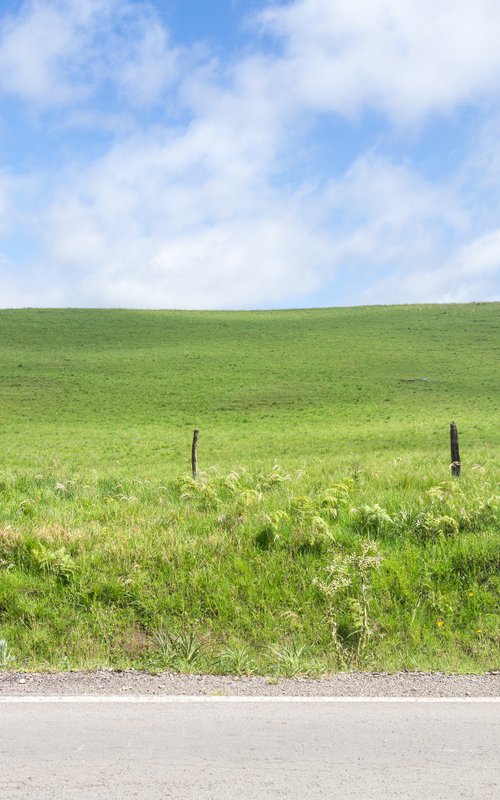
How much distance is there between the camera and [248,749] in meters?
4.38

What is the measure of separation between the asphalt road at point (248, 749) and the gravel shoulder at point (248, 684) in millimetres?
192

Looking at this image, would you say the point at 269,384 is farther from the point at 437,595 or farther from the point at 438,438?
the point at 437,595

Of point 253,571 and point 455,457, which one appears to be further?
point 455,457

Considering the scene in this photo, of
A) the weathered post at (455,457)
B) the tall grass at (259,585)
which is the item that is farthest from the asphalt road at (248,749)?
the weathered post at (455,457)

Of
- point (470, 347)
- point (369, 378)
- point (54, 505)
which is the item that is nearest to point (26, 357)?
point (369, 378)

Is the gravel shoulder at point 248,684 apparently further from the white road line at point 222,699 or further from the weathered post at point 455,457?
the weathered post at point 455,457

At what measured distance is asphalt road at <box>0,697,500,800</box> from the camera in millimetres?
3918

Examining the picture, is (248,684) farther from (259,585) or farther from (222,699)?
(259,585)

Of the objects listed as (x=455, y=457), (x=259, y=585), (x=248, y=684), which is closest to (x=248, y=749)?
(x=248, y=684)

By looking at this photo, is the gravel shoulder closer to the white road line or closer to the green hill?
the white road line

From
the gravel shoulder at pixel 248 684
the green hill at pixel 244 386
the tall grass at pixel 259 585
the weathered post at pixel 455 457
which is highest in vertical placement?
the green hill at pixel 244 386

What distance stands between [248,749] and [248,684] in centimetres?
121

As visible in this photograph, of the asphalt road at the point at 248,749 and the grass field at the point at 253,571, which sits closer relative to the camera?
the asphalt road at the point at 248,749

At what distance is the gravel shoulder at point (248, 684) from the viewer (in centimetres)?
539
